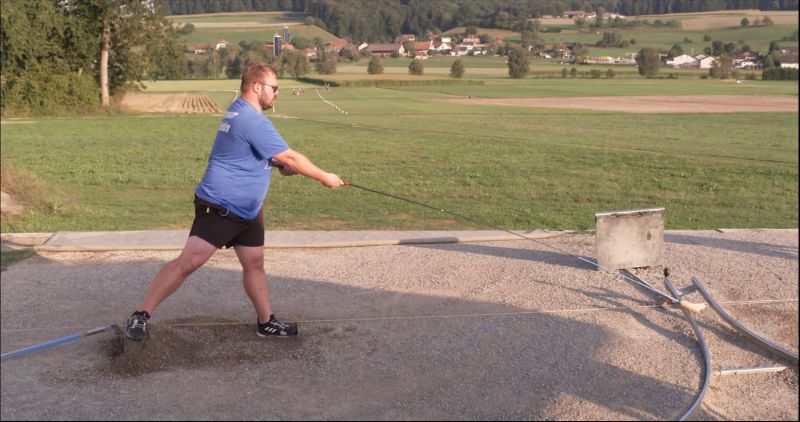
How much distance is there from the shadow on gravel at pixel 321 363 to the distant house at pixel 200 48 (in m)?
34.3

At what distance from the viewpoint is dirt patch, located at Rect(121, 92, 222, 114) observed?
4094 centimetres

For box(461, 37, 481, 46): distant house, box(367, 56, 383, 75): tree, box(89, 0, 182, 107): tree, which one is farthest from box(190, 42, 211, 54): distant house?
box(367, 56, 383, 75): tree

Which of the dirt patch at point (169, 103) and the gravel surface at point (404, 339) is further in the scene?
the dirt patch at point (169, 103)

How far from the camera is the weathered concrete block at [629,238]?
8.43 meters

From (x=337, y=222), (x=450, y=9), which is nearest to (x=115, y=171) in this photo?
(x=337, y=222)

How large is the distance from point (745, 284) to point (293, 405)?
15.6 feet

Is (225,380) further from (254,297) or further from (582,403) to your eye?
(582,403)

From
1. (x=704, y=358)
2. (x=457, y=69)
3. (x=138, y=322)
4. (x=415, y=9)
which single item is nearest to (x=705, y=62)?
(x=415, y=9)

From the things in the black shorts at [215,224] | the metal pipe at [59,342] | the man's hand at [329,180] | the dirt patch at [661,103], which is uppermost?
the man's hand at [329,180]

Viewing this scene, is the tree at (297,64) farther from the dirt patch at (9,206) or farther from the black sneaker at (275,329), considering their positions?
the black sneaker at (275,329)

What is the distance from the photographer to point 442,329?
692 cm

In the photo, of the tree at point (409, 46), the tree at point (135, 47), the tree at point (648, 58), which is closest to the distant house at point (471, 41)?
the tree at point (409, 46)

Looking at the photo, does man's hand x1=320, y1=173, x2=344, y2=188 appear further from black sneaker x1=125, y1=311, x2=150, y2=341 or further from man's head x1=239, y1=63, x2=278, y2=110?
black sneaker x1=125, y1=311, x2=150, y2=341

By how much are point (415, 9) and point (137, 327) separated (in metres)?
27.3
